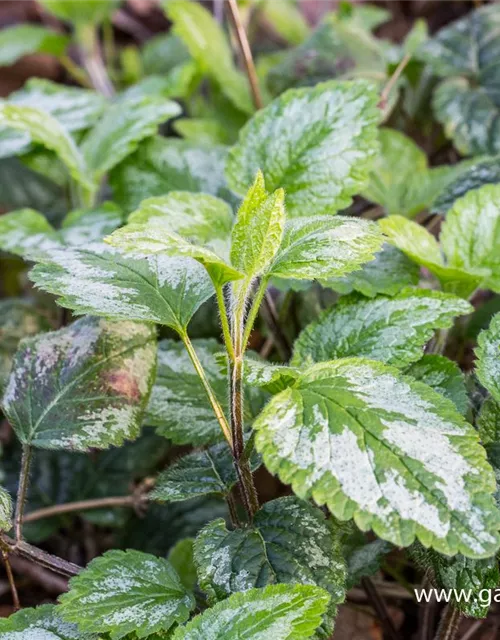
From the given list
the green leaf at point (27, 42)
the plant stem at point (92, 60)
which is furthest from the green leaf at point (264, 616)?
the green leaf at point (27, 42)

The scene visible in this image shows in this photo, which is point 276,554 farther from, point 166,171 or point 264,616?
point 166,171

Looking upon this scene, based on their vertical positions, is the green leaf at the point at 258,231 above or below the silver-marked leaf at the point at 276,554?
above

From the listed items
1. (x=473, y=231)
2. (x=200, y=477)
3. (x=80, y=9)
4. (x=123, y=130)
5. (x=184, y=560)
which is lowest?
(x=184, y=560)

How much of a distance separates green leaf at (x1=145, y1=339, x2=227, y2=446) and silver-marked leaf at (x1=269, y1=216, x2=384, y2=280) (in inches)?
8.4

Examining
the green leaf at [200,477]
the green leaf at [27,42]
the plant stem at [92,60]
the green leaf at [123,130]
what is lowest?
the green leaf at [200,477]

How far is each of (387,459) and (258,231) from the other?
270 millimetres

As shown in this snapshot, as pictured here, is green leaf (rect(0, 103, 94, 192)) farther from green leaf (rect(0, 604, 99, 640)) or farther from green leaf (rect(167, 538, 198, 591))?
green leaf (rect(0, 604, 99, 640))

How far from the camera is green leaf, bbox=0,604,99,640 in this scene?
750 mm

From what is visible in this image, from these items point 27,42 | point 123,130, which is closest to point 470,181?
point 123,130

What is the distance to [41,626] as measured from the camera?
30.3 inches

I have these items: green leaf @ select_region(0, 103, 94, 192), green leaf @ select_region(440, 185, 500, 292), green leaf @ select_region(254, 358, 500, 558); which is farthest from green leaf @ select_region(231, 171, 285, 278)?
green leaf @ select_region(0, 103, 94, 192)

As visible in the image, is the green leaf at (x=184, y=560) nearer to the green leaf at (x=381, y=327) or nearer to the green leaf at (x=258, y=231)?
the green leaf at (x=381, y=327)

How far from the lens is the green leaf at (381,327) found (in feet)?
2.78

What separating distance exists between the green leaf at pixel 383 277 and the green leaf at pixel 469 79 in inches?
19.6
